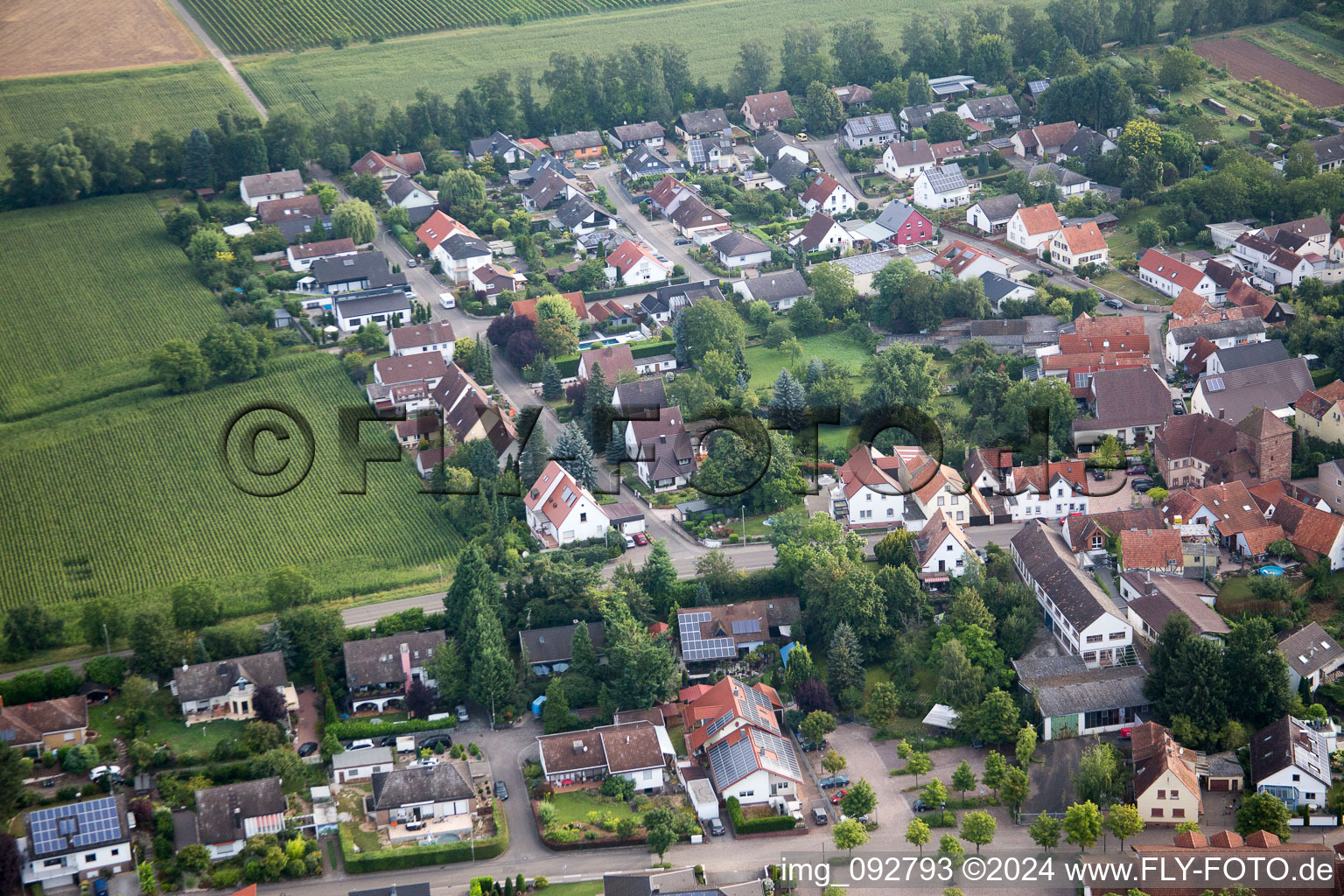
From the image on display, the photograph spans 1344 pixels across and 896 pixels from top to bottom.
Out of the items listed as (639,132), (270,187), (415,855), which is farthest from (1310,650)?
(270,187)

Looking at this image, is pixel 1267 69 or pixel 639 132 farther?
pixel 1267 69

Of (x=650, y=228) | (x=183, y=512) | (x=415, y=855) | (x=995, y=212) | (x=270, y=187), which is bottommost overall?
(x=415, y=855)

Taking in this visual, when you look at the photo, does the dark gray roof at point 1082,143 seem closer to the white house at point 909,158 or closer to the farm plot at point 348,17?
the white house at point 909,158

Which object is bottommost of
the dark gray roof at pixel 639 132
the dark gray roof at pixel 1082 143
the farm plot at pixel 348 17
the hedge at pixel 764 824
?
the hedge at pixel 764 824

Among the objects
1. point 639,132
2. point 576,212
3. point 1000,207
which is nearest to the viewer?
point 1000,207

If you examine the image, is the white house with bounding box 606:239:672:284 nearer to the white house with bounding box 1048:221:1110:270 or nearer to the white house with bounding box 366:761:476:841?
the white house with bounding box 1048:221:1110:270

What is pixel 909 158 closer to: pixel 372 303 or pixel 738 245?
pixel 738 245

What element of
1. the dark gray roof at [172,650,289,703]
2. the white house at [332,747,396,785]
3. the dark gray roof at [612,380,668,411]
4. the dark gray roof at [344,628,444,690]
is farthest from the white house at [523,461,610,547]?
the white house at [332,747,396,785]

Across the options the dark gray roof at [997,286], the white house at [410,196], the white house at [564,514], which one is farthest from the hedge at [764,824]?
the white house at [410,196]
